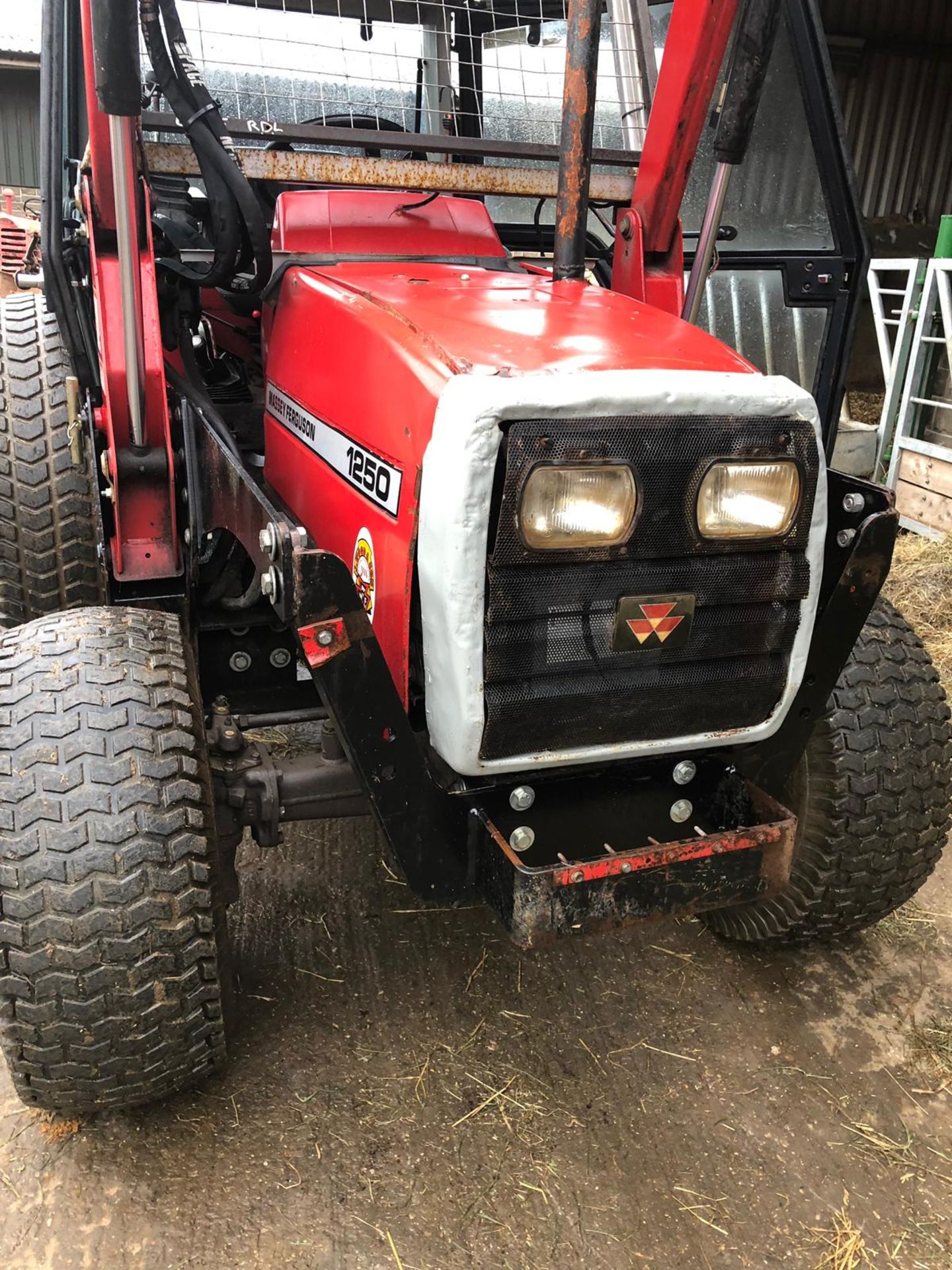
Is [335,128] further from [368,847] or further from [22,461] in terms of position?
[368,847]

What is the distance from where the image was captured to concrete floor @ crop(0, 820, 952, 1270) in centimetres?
190

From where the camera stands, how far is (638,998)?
2502 mm

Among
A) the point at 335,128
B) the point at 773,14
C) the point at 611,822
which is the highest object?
the point at 773,14

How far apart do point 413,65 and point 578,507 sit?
2.13 m

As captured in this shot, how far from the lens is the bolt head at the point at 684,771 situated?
2.09 meters

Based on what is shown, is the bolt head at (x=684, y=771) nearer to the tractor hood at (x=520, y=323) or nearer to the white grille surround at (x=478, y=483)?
the white grille surround at (x=478, y=483)

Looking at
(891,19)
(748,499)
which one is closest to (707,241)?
(748,499)

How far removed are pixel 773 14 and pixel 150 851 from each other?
2.12 meters

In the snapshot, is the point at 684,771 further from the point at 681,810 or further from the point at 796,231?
the point at 796,231

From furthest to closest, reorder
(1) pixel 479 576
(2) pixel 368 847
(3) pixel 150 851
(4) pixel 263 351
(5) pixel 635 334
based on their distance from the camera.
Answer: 1. (2) pixel 368 847
2. (4) pixel 263 351
3. (5) pixel 635 334
4. (3) pixel 150 851
5. (1) pixel 479 576

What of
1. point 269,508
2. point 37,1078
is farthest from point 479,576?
point 37,1078

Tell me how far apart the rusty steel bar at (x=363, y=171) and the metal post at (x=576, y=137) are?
36 centimetres

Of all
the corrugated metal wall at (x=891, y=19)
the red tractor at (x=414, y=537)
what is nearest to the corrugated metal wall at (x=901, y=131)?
the corrugated metal wall at (x=891, y=19)

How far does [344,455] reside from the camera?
206cm
